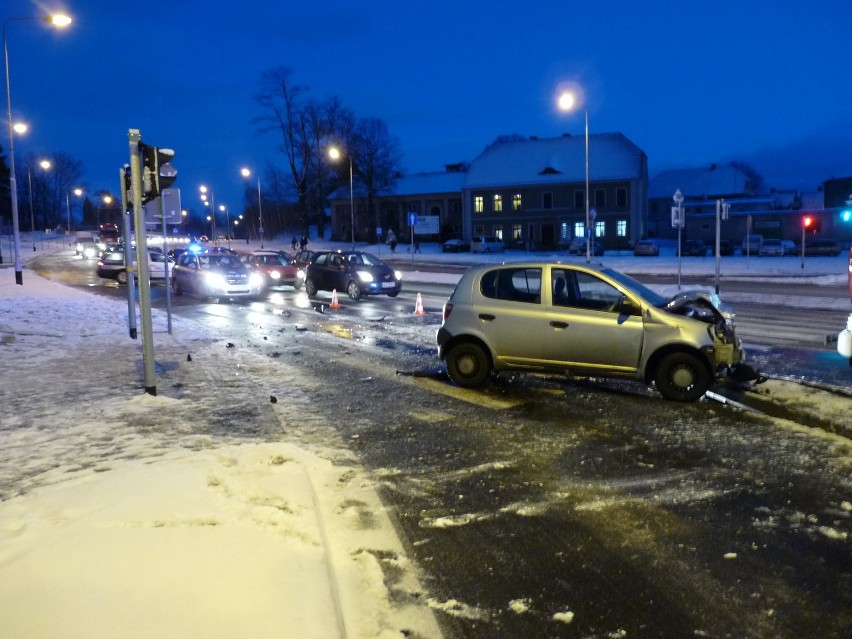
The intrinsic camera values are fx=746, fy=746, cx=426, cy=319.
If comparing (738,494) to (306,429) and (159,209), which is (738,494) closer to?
(306,429)

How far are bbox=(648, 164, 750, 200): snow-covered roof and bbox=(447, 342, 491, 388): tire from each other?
262 feet

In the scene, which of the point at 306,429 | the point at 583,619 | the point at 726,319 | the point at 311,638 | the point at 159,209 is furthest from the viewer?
the point at 159,209

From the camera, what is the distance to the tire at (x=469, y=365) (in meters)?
9.54

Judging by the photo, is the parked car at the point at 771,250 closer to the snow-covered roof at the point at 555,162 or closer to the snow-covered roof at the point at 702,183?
the snow-covered roof at the point at 555,162

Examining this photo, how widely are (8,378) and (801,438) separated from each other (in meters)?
9.45

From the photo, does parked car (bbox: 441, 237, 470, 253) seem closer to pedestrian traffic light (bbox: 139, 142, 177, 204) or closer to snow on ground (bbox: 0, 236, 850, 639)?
snow on ground (bbox: 0, 236, 850, 639)

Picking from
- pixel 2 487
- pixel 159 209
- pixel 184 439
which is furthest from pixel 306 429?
pixel 159 209

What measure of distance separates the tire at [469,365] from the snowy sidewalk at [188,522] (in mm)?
2026

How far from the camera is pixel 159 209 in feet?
45.2

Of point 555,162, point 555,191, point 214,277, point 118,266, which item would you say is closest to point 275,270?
point 214,277

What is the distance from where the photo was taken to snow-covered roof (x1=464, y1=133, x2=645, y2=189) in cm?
6994

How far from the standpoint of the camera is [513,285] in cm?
938

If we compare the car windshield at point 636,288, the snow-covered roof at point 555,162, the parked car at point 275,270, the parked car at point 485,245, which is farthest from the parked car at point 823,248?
the car windshield at point 636,288

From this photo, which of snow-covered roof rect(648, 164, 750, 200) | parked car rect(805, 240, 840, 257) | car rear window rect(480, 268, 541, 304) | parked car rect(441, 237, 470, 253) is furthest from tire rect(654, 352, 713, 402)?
snow-covered roof rect(648, 164, 750, 200)
